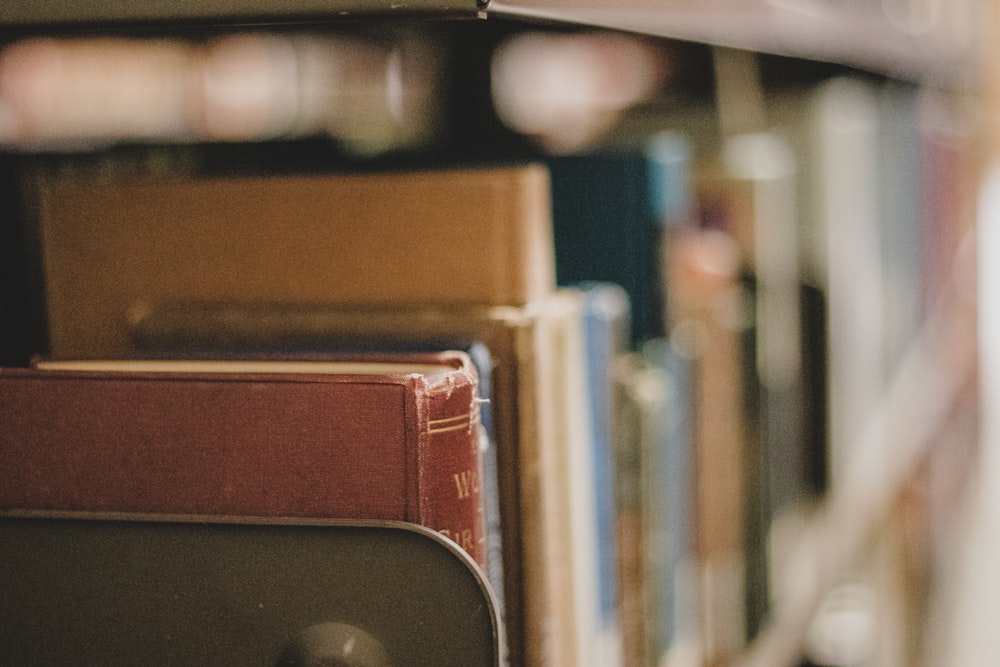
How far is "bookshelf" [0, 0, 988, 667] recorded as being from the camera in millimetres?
419

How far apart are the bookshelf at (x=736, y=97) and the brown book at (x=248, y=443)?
0.16 metres

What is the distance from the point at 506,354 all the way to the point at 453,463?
0.12 m

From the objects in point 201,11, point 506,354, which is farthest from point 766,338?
point 201,11

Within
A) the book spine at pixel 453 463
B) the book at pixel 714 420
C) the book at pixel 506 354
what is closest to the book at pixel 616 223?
the book at pixel 714 420

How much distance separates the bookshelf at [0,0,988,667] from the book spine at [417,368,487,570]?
0.16 metres

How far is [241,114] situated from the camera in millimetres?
2105

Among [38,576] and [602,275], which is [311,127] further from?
[38,576]

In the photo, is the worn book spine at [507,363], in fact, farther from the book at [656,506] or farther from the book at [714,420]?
the book at [714,420]

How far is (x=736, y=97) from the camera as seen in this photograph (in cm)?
137

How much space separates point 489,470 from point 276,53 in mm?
1689

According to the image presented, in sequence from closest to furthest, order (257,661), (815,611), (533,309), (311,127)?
(257,661) → (533,309) → (815,611) → (311,127)

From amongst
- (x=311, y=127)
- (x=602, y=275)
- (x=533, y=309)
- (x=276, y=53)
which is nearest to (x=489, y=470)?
(x=533, y=309)

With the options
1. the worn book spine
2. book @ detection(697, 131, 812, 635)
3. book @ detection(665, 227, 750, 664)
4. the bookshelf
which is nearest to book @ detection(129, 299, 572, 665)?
the worn book spine

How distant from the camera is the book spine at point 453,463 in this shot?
45 cm
